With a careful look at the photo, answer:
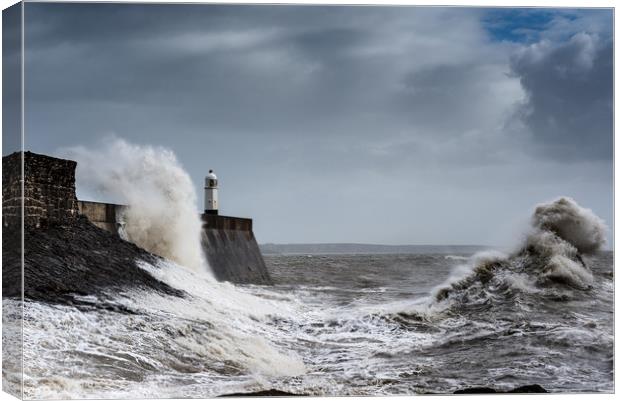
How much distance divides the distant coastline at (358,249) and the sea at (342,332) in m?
0.10

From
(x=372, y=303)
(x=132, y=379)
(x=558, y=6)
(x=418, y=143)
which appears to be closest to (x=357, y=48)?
(x=418, y=143)

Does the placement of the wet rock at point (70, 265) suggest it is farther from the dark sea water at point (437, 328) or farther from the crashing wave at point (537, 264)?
the crashing wave at point (537, 264)

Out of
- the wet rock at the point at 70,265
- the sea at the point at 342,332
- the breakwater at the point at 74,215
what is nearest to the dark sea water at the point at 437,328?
the sea at the point at 342,332

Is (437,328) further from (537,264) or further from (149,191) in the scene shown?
(149,191)

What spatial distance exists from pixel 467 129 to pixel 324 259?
1544mm

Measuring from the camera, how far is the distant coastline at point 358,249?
22.4 feet

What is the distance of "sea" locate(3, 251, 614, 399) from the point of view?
238 inches

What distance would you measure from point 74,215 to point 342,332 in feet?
8.06

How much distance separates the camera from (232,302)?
754cm

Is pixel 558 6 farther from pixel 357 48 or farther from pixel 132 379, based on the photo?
pixel 132 379

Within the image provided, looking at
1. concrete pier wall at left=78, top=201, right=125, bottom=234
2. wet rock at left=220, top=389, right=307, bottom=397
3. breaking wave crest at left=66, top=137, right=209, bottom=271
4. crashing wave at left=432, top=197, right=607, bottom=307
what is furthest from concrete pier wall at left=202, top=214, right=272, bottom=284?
crashing wave at left=432, top=197, right=607, bottom=307

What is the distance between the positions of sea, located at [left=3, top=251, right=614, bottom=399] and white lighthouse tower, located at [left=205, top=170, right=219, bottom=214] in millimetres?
670

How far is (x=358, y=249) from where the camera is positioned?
23.1 feet

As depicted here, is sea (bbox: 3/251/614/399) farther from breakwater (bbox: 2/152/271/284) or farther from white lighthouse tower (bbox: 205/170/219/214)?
white lighthouse tower (bbox: 205/170/219/214)
